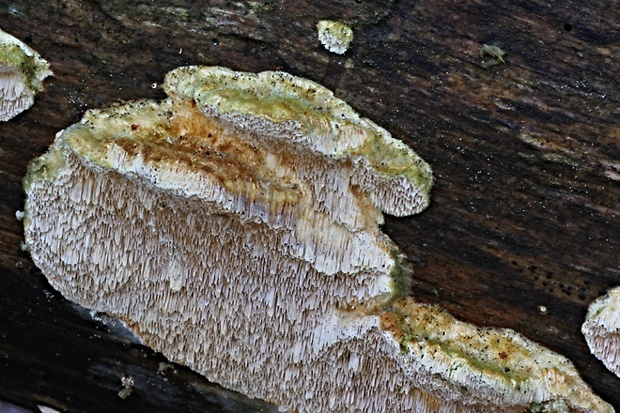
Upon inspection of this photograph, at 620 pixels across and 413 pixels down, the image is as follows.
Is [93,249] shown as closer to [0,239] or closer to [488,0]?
[0,239]

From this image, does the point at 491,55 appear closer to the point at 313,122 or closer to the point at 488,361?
the point at 313,122

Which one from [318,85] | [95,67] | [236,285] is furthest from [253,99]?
[236,285]

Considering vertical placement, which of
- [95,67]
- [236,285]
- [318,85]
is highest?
[318,85]

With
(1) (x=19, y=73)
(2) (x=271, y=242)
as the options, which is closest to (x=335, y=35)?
(2) (x=271, y=242)

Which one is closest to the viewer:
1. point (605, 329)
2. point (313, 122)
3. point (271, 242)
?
point (313, 122)

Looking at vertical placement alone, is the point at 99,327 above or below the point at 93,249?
below

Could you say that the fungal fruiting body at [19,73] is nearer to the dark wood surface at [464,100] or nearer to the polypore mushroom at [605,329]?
the dark wood surface at [464,100]
